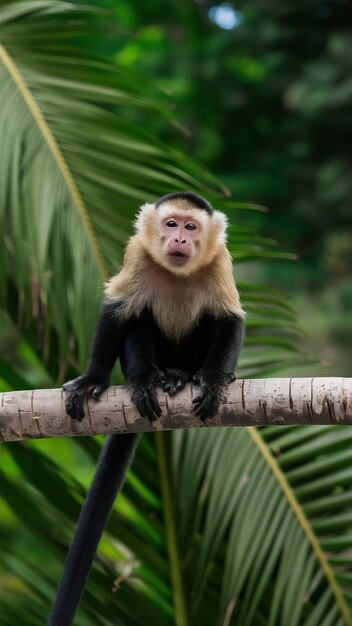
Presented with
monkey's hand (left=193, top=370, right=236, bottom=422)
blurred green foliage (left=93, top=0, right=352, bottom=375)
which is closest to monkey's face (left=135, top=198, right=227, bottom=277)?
monkey's hand (left=193, top=370, right=236, bottom=422)

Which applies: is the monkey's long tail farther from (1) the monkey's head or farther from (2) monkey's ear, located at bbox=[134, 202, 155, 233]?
(2) monkey's ear, located at bbox=[134, 202, 155, 233]

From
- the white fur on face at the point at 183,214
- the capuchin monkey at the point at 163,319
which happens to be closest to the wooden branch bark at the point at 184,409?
the capuchin monkey at the point at 163,319

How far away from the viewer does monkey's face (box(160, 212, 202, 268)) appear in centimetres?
352

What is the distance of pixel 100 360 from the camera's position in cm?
324

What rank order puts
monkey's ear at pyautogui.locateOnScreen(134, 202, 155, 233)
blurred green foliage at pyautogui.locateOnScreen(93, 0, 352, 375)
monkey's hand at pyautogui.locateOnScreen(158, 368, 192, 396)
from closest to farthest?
1. monkey's hand at pyautogui.locateOnScreen(158, 368, 192, 396)
2. monkey's ear at pyautogui.locateOnScreen(134, 202, 155, 233)
3. blurred green foliage at pyautogui.locateOnScreen(93, 0, 352, 375)

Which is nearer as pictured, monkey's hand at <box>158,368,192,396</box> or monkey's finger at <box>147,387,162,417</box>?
monkey's finger at <box>147,387,162,417</box>

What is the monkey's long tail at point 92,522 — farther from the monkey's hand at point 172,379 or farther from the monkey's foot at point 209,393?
the monkey's foot at point 209,393

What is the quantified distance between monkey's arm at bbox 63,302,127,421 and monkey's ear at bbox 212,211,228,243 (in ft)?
1.73

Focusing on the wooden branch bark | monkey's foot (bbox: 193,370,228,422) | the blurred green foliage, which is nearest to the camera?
the wooden branch bark

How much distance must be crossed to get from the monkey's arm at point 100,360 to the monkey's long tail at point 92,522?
29cm

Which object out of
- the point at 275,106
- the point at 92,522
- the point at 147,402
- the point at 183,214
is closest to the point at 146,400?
the point at 147,402

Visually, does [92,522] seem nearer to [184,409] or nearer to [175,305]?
[184,409]

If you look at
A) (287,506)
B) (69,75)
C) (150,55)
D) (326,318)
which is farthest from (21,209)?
(150,55)

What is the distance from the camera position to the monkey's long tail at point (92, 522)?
9.52 feet
